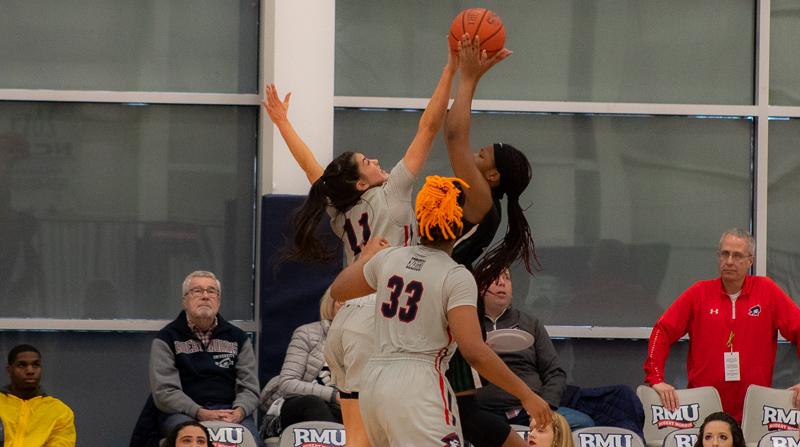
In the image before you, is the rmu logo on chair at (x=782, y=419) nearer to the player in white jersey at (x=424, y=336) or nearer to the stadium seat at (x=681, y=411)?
the stadium seat at (x=681, y=411)

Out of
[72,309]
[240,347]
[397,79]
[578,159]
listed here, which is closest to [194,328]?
[240,347]

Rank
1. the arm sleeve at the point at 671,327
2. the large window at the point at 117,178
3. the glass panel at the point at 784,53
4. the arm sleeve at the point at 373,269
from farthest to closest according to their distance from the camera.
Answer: the glass panel at the point at 784,53 → the large window at the point at 117,178 → the arm sleeve at the point at 671,327 → the arm sleeve at the point at 373,269

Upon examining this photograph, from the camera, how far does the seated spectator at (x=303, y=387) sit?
822 centimetres

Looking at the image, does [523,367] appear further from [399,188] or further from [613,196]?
[399,188]

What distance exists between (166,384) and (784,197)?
15.6ft

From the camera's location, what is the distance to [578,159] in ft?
32.8

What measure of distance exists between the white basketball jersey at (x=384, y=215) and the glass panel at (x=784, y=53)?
4.53 metres

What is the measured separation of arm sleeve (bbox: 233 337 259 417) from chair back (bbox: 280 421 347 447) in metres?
0.71

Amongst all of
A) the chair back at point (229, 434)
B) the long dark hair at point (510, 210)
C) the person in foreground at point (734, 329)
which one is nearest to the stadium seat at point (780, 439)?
the person in foreground at point (734, 329)

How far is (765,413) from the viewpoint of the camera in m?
8.45

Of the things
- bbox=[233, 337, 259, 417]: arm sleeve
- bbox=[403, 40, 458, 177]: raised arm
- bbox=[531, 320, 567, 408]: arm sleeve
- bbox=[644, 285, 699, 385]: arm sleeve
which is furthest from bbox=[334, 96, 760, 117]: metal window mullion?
bbox=[403, 40, 458, 177]: raised arm

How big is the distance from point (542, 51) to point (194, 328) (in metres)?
3.35

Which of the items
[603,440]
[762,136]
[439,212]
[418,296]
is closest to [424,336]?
[418,296]

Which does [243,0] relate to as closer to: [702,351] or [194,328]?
A: [194,328]
